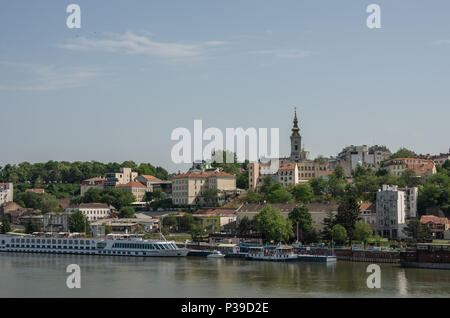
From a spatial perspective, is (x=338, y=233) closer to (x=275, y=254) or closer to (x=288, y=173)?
(x=275, y=254)

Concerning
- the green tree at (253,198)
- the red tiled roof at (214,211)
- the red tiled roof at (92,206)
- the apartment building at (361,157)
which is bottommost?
the red tiled roof at (214,211)

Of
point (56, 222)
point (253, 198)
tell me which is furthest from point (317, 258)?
point (56, 222)

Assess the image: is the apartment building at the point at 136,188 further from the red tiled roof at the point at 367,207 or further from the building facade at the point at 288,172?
the red tiled roof at the point at 367,207

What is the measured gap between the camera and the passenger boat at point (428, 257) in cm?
5012

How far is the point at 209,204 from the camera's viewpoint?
302 feet

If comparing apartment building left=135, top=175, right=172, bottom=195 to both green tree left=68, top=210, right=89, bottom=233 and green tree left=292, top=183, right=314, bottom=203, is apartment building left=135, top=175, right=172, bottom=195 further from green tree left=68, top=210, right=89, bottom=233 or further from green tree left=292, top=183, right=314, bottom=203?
green tree left=292, top=183, right=314, bottom=203

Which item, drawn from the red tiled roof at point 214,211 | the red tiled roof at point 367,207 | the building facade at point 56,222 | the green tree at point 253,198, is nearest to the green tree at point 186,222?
the red tiled roof at point 214,211

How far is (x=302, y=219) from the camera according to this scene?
6625 centimetres

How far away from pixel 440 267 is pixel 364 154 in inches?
2582

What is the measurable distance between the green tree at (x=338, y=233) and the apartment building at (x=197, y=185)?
3475cm

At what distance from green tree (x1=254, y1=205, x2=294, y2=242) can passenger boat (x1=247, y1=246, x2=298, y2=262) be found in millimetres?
4300

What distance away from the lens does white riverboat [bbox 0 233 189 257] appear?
6228cm

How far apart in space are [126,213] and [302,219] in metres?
31.8
